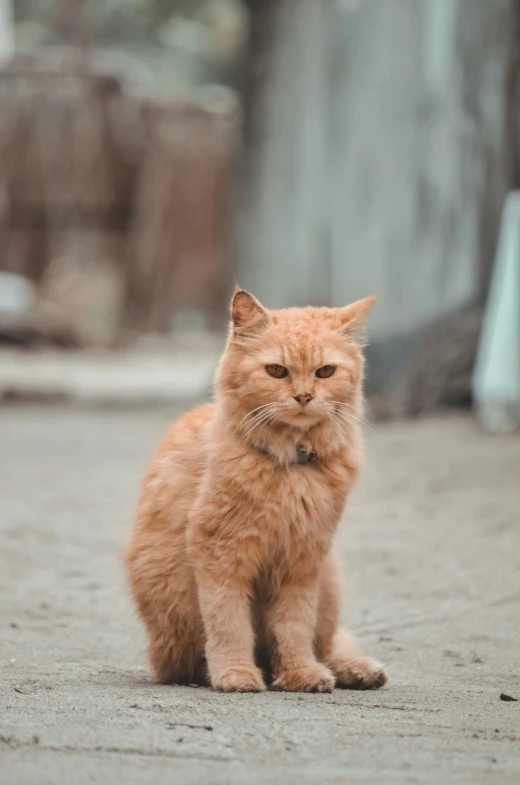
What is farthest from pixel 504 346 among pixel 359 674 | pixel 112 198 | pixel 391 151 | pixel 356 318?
pixel 112 198

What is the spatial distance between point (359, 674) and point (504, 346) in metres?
5.62

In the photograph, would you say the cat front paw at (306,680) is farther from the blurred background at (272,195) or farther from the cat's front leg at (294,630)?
the blurred background at (272,195)

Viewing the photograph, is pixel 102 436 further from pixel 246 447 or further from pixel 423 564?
pixel 246 447

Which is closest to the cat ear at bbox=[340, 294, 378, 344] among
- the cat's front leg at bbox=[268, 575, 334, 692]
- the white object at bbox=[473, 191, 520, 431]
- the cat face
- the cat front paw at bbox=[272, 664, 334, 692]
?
the cat face

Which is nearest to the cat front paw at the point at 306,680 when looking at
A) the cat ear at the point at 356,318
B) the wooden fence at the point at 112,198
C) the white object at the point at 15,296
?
the cat ear at the point at 356,318

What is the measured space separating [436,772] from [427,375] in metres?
7.28

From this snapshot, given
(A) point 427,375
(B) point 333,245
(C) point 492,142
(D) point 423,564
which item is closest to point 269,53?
(B) point 333,245

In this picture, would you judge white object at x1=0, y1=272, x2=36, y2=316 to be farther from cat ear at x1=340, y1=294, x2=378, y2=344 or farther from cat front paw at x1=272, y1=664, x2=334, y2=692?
cat front paw at x1=272, y1=664, x2=334, y2=692

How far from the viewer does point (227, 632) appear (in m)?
3.27

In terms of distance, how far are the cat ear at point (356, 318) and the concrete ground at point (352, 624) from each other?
3.52 feet

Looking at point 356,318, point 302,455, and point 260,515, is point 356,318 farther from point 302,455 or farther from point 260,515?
point 260,515

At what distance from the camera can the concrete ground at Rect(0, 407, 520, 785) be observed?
2416 mm

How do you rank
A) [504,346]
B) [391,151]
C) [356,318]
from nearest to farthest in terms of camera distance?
[356,318] → [504,346] → [391,151]

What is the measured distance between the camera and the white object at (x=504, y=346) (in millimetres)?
8695
